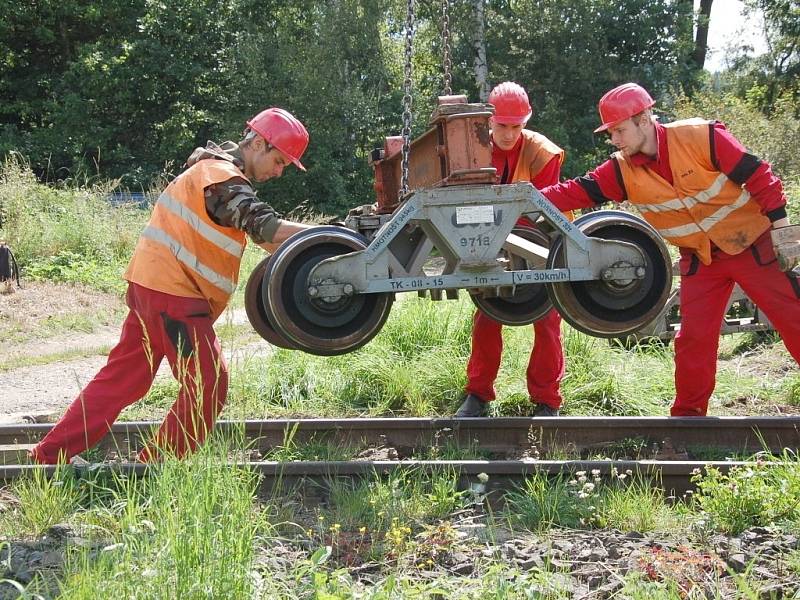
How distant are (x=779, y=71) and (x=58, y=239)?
28.0 meters

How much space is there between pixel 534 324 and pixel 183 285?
2476 mm

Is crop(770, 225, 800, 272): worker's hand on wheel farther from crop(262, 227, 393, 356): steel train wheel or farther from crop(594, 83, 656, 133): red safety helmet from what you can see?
crop(262, 227, 393, 356): steel train wheel

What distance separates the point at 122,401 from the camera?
464cm

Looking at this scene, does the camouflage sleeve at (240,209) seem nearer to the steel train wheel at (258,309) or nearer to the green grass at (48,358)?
the steel train wheel at (258,309)

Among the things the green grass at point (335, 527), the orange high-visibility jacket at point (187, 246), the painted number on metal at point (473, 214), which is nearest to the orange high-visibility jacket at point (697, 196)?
the painted number on metal at point (473, 214)

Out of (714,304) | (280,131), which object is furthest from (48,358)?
(714,304)

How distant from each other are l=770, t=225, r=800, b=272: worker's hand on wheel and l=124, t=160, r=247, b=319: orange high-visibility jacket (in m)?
3.14

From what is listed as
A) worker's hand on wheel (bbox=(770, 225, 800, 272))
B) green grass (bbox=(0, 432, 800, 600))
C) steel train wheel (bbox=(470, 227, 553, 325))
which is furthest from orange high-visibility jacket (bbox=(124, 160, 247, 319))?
worker's hand on wheel (bbox=(770, 225, 800, 272))

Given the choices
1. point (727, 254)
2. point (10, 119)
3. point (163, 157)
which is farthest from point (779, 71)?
point (727, 254)

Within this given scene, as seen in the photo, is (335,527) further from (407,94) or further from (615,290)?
(407,94)

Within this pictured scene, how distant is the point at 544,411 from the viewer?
19.9 feet

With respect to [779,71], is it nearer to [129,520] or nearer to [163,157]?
[163,157]

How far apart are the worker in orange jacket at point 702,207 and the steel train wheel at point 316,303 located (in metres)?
1.52

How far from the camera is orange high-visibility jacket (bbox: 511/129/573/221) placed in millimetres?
5836
